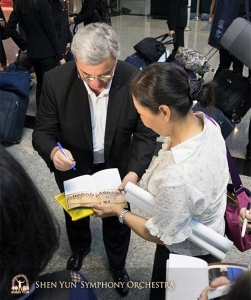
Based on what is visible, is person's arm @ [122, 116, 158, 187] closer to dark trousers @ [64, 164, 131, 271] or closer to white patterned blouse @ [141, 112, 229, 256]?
dark trousers @ [64, 164, 131, 271]

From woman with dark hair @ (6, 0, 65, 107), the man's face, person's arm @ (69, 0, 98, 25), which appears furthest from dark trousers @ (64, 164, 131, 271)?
person's arm @ (69, 0, 98, 25)

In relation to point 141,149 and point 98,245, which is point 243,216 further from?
point 98,245

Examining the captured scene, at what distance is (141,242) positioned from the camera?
2.47 metres

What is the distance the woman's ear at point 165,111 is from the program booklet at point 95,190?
20.7 inches

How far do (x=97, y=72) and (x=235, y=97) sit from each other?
6.41 feet

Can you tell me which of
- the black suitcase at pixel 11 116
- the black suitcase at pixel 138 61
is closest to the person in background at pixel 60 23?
the black suitcase at pixel 11 116

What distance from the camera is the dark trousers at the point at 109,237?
6.61ft

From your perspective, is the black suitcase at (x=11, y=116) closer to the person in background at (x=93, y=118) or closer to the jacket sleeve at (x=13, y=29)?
the jacket sleeve at (x=13, y=29)

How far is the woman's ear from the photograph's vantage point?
4.00 ft

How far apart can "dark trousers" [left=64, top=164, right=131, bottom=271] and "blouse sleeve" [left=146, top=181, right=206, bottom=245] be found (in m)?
0.76

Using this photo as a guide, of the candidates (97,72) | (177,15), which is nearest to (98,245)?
(97,72)

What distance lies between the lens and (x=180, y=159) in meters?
1.17

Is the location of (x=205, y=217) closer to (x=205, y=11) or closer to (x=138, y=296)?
(x=138, y=296)

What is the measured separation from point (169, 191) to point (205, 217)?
251 mm
